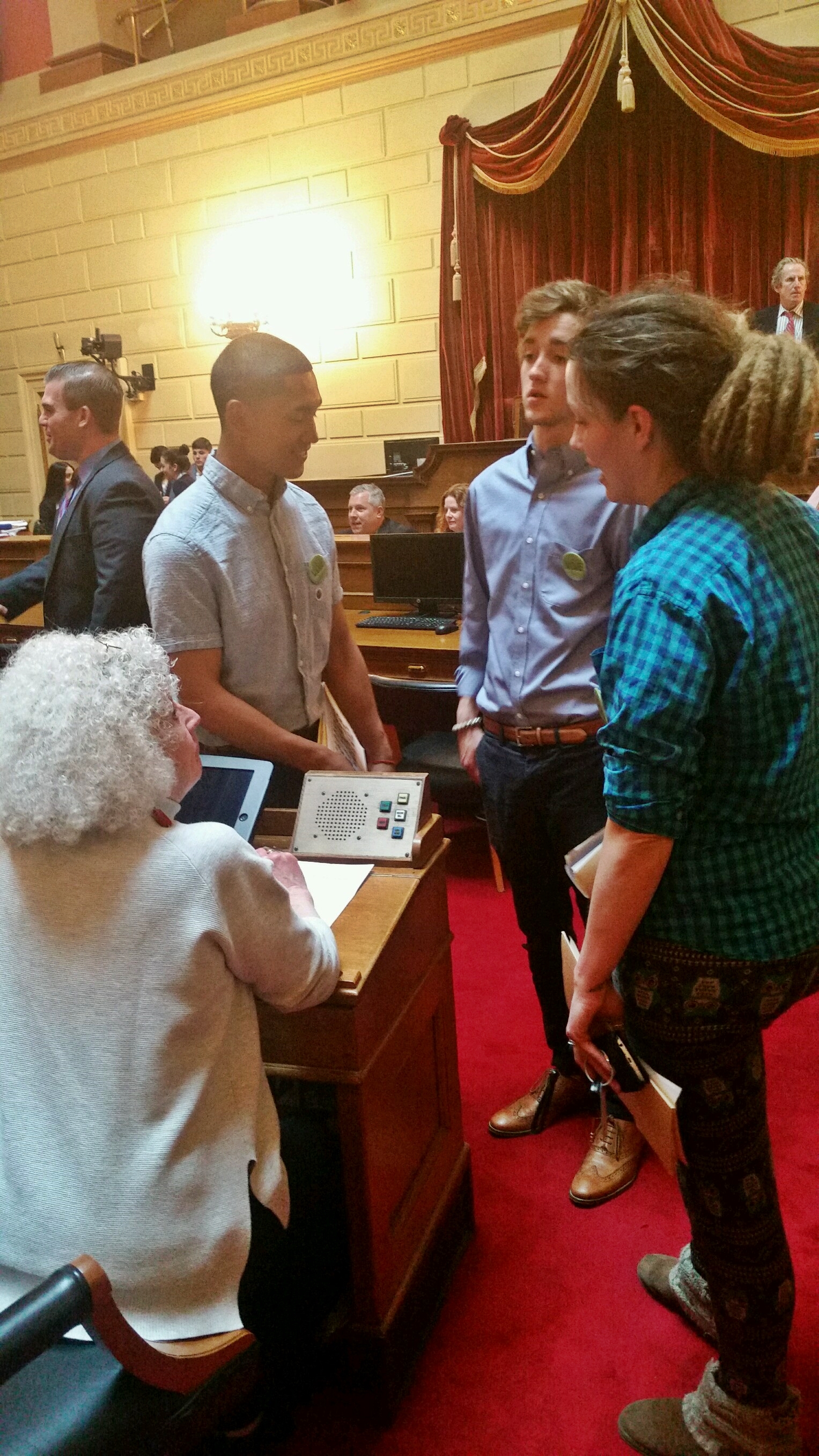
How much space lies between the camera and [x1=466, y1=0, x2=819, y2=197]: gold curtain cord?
15.9 ft

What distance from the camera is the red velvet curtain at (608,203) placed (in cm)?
504

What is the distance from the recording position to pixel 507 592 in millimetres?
1938

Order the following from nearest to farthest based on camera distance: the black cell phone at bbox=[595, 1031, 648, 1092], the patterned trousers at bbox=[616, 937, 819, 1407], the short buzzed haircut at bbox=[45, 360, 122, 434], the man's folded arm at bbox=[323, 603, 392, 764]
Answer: the patterned trousers at bbox=[616, 937, 819, 1407], the black cell phone at bbox=[595, 1031, 648, 1092], the man's folded arm at bbox=[323, 603, 392, 764], the short buzzed haircut at bbox=[45, 360, 122, 434]

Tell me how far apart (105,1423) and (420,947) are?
79 centimetres

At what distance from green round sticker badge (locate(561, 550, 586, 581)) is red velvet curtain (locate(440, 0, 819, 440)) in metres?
3.87

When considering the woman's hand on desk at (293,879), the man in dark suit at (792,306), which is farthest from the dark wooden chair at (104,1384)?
the man in dark suit at (792,306)

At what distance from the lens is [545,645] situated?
1867mm

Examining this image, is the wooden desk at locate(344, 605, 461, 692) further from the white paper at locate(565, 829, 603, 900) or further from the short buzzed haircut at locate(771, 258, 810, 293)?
the short buzzed haircut at locate(771, 258, 810, 293)

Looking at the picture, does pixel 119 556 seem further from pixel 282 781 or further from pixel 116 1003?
pixel 116 1003

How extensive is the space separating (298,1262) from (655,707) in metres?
0.90

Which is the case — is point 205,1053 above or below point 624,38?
below

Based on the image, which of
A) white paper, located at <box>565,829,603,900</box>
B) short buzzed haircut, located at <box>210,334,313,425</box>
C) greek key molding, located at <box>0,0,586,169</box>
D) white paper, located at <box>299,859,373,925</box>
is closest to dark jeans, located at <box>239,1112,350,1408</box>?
white paper, located at <box>299,859,373,925</box>

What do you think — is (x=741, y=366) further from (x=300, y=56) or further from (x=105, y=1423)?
(x=300, y=56)

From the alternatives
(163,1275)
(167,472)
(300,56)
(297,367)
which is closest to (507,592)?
(297,367)
